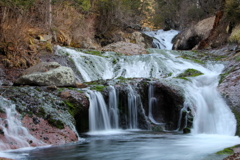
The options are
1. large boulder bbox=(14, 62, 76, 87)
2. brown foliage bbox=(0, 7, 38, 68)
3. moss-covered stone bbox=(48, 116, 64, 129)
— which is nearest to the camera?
moss-covered stone bbox=(48, 116, 64, 129)

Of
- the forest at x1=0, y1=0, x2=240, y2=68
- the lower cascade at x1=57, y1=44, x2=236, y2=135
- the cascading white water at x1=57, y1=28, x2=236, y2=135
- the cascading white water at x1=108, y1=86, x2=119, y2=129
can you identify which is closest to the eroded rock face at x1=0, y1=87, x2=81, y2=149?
the lower cascade at x1=57, y1=44, x2=236, y2=135

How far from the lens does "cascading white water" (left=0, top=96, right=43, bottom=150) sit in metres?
5.18

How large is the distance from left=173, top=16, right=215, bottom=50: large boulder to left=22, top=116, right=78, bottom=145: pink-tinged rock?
1815 centimetres

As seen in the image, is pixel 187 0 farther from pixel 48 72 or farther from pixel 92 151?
pixel 92 151

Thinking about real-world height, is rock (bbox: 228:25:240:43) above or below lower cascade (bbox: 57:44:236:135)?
above

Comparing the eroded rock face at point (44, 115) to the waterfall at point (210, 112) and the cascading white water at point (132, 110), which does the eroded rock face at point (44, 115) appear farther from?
the waterfall at point (210, 112)

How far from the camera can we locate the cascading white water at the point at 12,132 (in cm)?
518

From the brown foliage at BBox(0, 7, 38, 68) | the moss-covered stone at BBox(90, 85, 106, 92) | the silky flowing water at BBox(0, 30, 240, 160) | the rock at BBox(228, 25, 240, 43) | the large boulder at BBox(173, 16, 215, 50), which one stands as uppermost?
the large boulder at BBox(173, 16, 215, 50)

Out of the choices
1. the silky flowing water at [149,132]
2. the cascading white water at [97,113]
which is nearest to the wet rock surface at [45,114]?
the silky flowing water at [149,132]

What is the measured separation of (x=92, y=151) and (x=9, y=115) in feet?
6.91

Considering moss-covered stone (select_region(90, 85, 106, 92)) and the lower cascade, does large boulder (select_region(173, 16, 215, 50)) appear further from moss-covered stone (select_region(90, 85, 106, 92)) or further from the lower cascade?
moss-covered stone (select_region(90, 85, 106, 92))

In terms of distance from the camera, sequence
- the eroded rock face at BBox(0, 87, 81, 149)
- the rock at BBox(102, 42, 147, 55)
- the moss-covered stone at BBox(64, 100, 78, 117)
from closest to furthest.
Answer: the eroded rock face at BBox(0, 87, 81, 149) < the moss-covered stone at BBox(64, 100, 78, 117) < the rock at BBox(102, 42, 147, 55)

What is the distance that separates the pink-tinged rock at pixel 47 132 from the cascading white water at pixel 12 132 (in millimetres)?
147

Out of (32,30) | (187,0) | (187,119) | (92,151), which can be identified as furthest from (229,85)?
(187,0)
